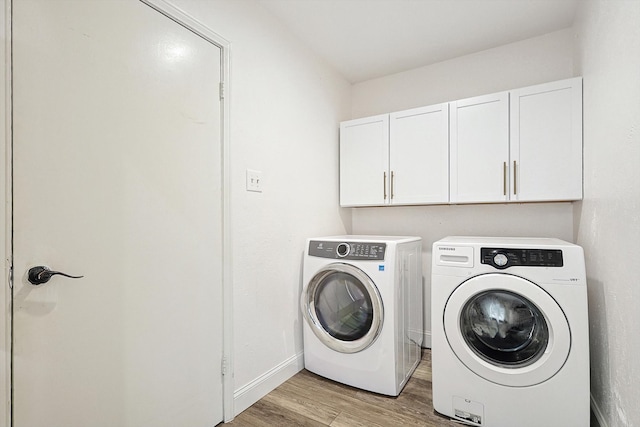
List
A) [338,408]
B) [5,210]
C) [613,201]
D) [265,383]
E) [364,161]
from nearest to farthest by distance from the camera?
[5,210] → [613,201] → [338,408] → [265,383] → [364,161]

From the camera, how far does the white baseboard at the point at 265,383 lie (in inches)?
70.3

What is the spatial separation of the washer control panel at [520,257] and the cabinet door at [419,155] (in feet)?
2.49

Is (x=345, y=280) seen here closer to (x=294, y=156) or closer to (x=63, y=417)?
(x=294, y=156)

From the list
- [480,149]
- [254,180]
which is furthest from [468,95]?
[254,180]

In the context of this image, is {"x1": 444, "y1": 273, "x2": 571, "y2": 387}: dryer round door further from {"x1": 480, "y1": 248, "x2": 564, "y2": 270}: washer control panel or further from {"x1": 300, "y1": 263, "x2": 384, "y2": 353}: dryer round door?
{"x1": 300, "y1": 263, "x2": 384, "y2": 353}: dryer round door

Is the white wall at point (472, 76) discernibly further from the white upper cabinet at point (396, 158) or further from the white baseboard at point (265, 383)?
the white baseboard at point (265, 383)

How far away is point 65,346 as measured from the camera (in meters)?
1.12

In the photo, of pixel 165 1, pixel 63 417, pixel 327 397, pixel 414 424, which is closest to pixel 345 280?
pixel 327 397

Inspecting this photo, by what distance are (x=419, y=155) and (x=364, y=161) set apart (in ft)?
1.50

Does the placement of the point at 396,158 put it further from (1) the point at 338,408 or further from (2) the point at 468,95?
(1) the point at 338,408

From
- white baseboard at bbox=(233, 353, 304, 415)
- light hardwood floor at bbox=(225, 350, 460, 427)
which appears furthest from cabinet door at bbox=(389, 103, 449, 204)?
white baseboard at bbox=(233, 353, 304, 415)

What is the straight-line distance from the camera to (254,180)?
1907 mm

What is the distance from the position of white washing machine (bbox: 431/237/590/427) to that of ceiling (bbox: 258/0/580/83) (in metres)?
1.48

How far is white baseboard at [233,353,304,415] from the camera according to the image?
1785 millimetres
